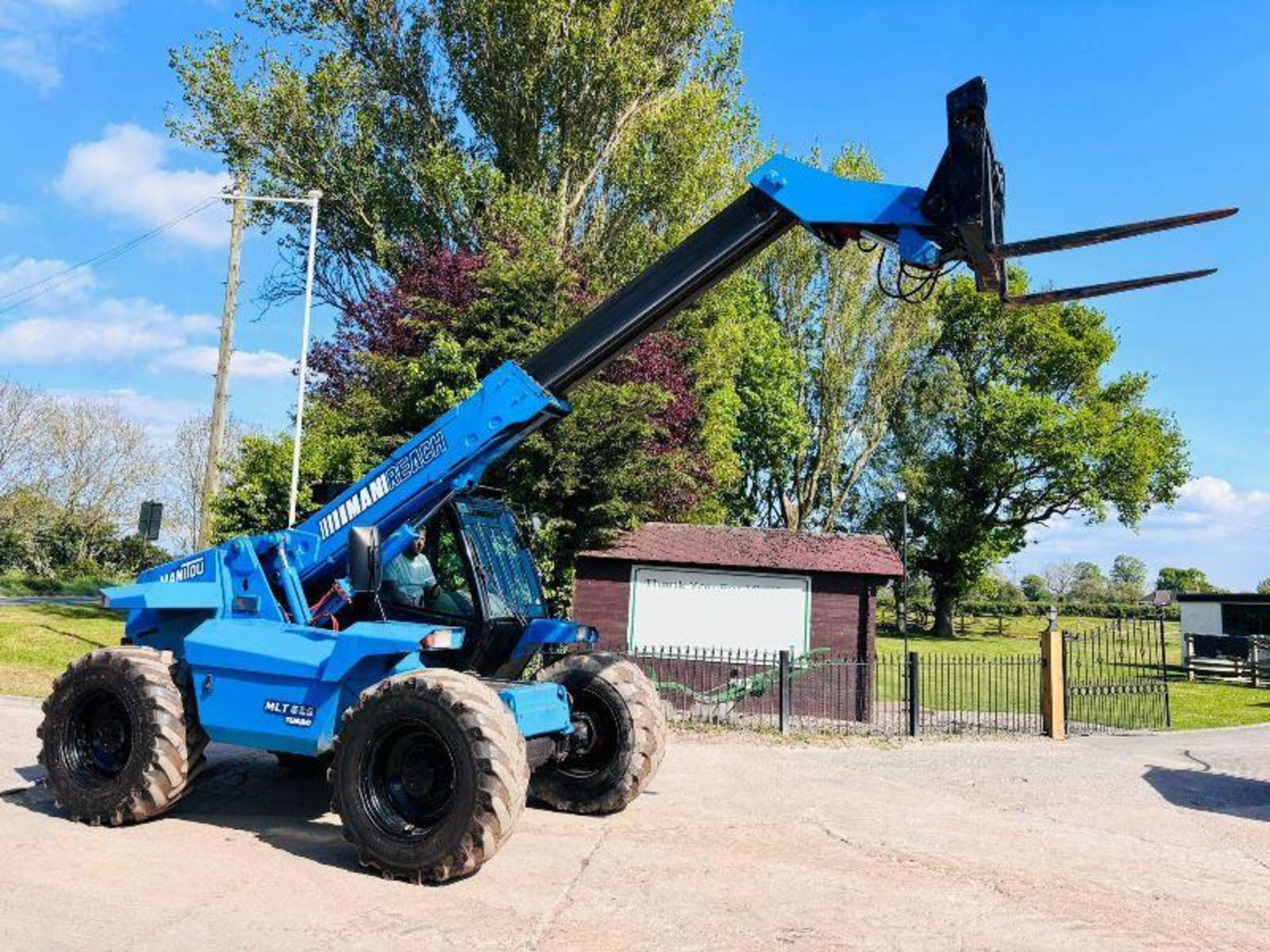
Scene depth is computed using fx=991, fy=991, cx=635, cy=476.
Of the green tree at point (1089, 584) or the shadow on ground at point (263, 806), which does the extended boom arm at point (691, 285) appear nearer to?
the shadow on ground at point (263, 806)

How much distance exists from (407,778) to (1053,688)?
11.7 m

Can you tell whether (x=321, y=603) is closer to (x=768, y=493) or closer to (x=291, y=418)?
(x=291, y=418)

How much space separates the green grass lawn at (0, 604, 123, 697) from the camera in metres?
15.2

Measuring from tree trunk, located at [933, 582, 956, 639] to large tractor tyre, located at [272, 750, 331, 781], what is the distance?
39508mm

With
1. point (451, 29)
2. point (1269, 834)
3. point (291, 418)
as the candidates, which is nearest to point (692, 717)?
point (1269, 834)

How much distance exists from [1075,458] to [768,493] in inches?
510

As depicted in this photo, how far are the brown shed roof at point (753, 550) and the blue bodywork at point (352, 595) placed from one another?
8.15 m

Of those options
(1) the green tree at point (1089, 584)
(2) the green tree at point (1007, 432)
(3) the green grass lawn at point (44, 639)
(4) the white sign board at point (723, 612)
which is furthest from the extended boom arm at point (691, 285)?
(1) the green tree at point (1089, 584)

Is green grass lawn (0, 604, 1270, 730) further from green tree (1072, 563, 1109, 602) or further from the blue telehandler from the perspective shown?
green tree (1072, 563, 1109, 602)

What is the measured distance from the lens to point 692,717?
50.1 feet

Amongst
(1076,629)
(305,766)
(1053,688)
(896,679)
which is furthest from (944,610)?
(305,766)

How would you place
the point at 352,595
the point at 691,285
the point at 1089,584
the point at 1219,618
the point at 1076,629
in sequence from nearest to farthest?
1. the point at 691,285
2. the point at 352,595
3. the point at 1219,618
4. the point at 1076,629
5. the point at 1089,584

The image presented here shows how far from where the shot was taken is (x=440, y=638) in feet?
22.9

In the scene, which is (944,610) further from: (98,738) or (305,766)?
(98,738)
